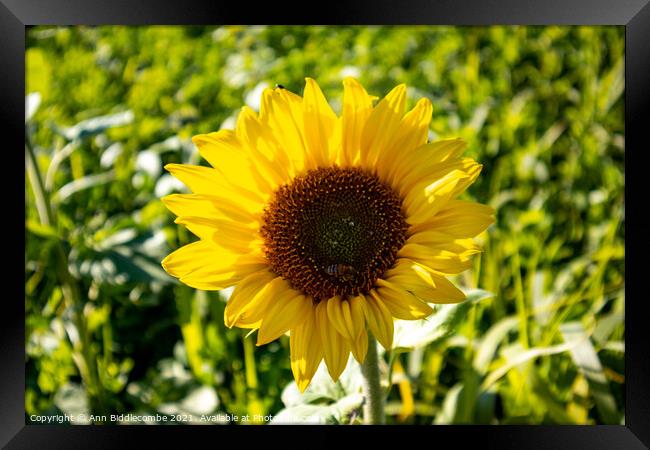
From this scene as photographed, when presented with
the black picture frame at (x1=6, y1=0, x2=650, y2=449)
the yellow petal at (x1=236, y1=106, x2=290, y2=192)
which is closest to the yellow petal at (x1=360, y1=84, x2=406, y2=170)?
the yellow petal at (x1=236, y1=106, x2=290, y2=192)

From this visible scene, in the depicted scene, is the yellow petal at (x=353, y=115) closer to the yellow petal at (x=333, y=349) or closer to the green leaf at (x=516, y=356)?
the yellow petal at (x=333, y=349)

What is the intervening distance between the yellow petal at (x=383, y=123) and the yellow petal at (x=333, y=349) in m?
0.28

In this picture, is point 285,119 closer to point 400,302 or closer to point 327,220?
point 327,220

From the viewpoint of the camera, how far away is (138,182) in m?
1.91

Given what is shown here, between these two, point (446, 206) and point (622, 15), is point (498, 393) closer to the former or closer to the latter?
point (446, 206)

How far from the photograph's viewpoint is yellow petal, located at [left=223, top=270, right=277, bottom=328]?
1.00 meters

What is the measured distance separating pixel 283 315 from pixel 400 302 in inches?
7.1

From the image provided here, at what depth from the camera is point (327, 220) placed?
111cm

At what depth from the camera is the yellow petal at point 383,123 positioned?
989mm

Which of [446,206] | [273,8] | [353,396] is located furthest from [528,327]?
[273,8]

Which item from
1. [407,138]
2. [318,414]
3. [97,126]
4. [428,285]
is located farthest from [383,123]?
[97,126]

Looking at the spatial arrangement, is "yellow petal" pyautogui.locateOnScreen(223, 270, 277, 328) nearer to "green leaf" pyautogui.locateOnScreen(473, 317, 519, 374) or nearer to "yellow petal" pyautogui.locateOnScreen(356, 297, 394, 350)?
"yellow petal" pyautogui.locateOnScreen(356, 297, 394, 350)

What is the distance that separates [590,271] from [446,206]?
2.88ft

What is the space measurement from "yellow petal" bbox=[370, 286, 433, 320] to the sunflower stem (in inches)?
2.9
